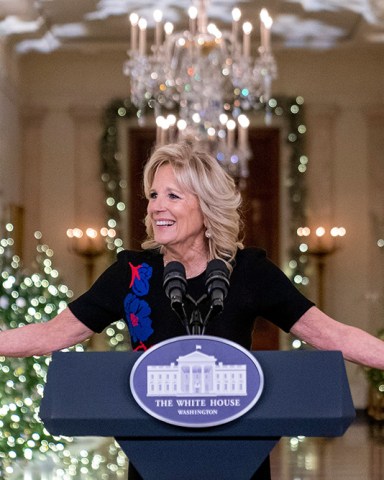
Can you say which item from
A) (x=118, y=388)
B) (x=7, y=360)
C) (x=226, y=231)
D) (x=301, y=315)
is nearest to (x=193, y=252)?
(x=226, y=231)

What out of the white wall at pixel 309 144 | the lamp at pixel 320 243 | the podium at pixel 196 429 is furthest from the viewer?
the white wall at pixel 309 144

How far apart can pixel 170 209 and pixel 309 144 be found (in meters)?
10.0

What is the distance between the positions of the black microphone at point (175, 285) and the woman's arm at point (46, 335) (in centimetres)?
52

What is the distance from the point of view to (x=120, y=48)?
12.2m

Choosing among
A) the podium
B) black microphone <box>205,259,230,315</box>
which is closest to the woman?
black microphone <box>205,259,230,315</box>

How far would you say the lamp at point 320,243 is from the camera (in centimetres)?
1207

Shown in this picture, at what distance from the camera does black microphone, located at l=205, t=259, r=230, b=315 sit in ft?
7.22

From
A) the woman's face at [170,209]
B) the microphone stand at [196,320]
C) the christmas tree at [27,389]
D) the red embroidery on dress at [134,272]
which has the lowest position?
the christmas tree at [27,389]

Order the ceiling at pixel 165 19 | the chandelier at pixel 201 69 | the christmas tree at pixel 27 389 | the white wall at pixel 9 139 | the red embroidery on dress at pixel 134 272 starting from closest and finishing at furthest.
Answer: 1. the red embroidery on dress at pixel 134 272
2. the christmas tree at pixel 27 389
3. the chandelier at pixel 201 69
4. the ceiling at pixel 165 19
5. the white wall at pixel 9 139

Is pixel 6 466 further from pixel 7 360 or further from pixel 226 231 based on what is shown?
pixel 226 231

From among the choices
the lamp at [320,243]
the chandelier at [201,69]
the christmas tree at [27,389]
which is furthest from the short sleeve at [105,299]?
the lamp at [320,243]

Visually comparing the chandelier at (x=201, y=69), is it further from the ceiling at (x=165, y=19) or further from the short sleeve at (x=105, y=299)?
the short sleeve at (x=105, y=299)

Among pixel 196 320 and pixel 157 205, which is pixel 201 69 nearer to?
pixel 157 205

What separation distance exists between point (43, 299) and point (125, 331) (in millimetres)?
4369
